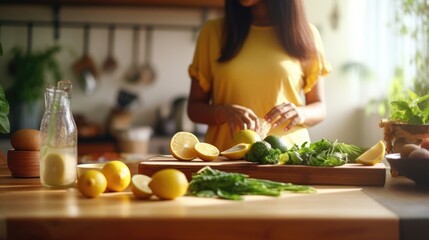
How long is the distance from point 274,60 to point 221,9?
2421 mm

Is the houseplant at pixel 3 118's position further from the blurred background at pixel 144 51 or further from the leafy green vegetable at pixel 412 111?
the blurred background at pixel 144 51

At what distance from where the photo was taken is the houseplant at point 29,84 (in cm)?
394

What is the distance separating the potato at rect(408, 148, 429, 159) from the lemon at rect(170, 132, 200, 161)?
552mm

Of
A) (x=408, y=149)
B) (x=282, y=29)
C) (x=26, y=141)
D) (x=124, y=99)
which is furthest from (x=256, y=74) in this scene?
(x=124, y=99)

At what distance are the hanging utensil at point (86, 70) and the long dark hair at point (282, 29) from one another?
97.6 inches

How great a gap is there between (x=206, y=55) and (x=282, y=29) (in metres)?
0.29

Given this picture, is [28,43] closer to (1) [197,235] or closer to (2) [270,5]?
(2) [270,5]

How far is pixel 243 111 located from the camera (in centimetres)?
171

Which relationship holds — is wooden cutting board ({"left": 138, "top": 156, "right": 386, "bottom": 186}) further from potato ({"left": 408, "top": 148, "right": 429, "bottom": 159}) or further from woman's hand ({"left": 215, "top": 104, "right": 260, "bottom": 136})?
woman's hand ({"left": 215, "top": 104, "right": 260, "bottom": 136})

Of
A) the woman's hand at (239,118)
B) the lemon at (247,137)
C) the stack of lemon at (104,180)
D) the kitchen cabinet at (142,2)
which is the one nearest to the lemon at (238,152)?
the lemon at (247,137)

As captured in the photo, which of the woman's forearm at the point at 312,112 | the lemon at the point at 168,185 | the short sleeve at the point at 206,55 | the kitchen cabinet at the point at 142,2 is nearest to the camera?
the lemon at the point at 168,185

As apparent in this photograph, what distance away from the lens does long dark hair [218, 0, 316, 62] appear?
197 centimetres

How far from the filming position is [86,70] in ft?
14.0

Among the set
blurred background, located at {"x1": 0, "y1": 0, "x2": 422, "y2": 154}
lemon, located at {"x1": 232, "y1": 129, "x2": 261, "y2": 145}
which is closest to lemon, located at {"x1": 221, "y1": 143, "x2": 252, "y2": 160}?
lemon, located at {"x1": 232, "y1": 129, "x2": 261, "y2": 145}
